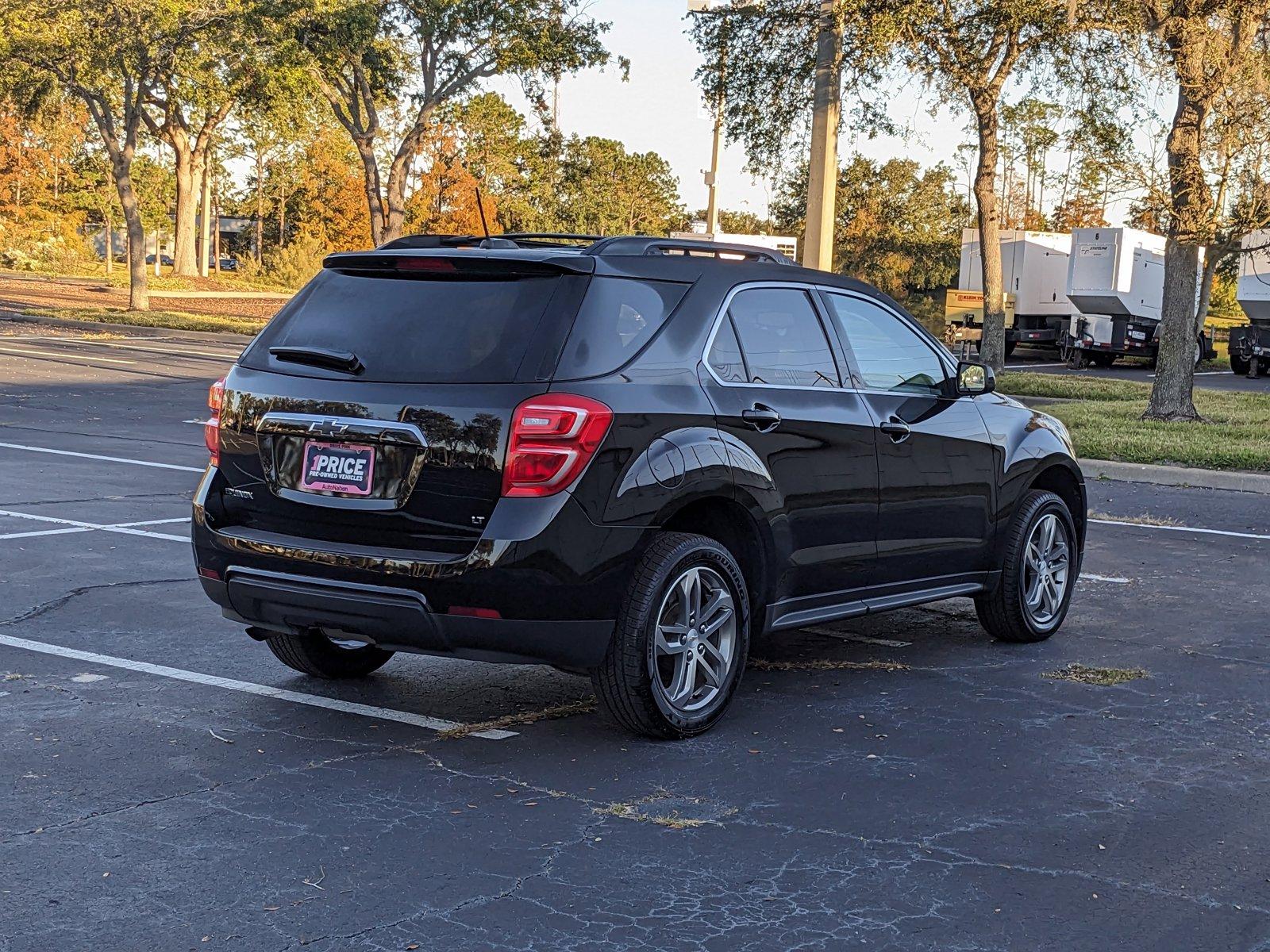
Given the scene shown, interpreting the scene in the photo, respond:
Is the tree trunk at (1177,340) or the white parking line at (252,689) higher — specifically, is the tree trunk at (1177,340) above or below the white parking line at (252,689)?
above

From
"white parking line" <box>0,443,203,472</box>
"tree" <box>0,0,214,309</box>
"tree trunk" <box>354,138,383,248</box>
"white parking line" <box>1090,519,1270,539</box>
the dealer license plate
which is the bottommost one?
"white parking line" <box>0,443,203,472</box>

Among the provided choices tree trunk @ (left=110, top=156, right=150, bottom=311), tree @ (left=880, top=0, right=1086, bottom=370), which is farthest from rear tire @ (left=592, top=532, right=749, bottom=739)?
tree trunk @ (left=110, top=156, right=150, bottom=311)

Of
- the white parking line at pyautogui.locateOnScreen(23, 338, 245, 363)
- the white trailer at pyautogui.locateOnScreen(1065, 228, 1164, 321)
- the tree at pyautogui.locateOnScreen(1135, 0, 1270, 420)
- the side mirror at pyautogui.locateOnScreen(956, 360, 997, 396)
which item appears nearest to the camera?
the side mirror at pyautogui.locateOnScreen(956, 360, 997, 396)

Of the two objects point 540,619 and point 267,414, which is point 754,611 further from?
point 267,414

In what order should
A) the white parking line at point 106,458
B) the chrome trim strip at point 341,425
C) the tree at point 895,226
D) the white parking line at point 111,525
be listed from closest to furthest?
the chrome trim strip at point 341,425 → the white parking line at point 111,525 → the white parking line at point 106,458 → the tree at point 895,226

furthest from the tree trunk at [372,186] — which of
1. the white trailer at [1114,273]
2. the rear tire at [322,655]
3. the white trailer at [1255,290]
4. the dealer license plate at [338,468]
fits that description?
the dealer license plate at [338,468]

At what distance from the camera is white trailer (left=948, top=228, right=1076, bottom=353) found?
42.5 metres

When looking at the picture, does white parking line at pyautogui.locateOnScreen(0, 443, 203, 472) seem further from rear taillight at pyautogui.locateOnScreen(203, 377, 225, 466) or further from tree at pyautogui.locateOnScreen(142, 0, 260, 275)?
tree at pyautogui.locateOnScreen(142, 0, 260, 275)

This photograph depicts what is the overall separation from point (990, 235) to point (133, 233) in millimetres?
23609

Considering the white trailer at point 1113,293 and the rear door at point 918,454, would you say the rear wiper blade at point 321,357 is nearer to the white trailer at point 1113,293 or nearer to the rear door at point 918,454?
the rear door at point 918,454

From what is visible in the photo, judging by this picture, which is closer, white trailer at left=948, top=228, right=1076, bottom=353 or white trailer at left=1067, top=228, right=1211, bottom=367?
white trailer at left=1067, top=228, right=1211, bottom=367

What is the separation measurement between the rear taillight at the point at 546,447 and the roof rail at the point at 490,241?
93 cm

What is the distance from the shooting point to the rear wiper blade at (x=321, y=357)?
5.63 metres

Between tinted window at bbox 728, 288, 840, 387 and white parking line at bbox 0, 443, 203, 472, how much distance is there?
777 centimetres
